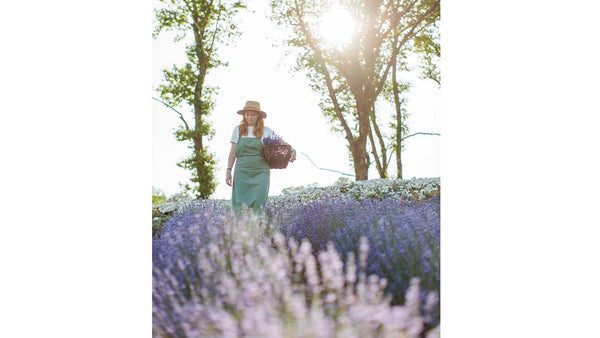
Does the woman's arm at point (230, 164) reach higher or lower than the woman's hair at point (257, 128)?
lower

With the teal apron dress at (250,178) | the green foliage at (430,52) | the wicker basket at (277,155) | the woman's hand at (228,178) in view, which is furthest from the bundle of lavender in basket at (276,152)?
the green foliage at (430,52)

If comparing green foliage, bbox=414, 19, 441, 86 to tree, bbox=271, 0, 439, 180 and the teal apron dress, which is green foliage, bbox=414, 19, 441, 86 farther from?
the teal apron dress

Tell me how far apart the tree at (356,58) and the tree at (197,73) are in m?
0.36

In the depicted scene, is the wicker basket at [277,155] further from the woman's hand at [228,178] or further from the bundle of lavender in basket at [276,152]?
the woman's hand at [228,178]

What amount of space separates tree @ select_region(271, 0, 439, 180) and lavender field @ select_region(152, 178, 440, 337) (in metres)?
0.50

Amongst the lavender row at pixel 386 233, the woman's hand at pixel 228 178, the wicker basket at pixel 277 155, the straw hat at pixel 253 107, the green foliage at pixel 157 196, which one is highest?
the straw hat at pixel 253 107

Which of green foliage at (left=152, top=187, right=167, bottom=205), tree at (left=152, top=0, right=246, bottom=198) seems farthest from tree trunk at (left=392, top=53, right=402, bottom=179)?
green foliage at (left=152, top=187, right=167, bottom=205)

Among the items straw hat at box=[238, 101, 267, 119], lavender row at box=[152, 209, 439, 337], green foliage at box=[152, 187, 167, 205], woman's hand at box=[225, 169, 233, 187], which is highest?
straw hat at box=[238, 101, 267, 119]

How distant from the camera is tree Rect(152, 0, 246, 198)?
2729mm

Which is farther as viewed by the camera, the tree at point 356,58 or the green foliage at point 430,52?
the tree at point 356,58

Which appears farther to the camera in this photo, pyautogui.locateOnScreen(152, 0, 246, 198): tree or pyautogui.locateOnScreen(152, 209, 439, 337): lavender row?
pyautogui.locateOnScreen(152, 0, 246, 198): tree

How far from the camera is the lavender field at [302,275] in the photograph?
1.71 meters
